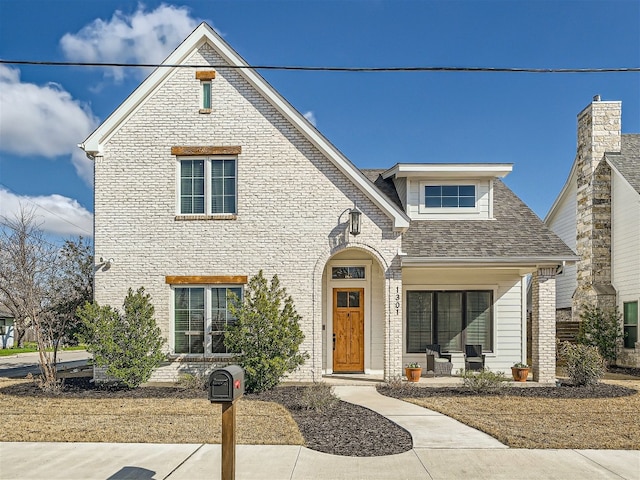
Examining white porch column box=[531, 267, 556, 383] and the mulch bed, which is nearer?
the mulch bed

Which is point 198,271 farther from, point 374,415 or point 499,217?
point 499,217

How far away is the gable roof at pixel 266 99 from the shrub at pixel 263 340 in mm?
3514

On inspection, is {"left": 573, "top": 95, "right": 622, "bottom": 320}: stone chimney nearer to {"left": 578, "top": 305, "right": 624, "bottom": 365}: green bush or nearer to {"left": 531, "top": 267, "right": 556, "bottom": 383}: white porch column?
{"left": 578, "top": 305, "right": 624, "bottom": 365}: green bush

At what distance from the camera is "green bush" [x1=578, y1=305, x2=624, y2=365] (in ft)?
58.4

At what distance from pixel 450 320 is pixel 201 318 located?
719cm

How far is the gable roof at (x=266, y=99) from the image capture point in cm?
1334

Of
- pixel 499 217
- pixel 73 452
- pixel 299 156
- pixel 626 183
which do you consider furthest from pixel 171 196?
pixel 626 183

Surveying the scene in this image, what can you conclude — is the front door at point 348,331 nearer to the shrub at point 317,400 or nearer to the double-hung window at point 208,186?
the double-hung window at point 208,186

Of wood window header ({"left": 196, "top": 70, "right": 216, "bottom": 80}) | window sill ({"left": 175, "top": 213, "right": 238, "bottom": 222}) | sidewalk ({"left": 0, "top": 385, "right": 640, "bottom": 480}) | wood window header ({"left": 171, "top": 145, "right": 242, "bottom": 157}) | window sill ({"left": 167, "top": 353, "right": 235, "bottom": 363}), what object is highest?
wood window header ({"left": 196, "top": 70, "right": 216, "bottom": 80})

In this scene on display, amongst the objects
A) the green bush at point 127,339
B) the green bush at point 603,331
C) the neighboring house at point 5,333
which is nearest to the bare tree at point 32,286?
the green bush at point 127,339

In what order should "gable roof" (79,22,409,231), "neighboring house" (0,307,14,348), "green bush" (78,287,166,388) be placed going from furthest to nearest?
"neighboring house" (0,307,14,348) < "gable roof" (79,22,409,231) < "green bush" (78,287,166,388)

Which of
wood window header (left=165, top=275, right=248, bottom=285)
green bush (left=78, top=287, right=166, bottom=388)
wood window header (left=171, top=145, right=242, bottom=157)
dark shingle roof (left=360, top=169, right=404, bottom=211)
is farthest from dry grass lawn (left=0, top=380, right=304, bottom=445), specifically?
dark shingle roof (left=360, top=169, right=404, bottom=211)

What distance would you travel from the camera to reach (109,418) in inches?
375

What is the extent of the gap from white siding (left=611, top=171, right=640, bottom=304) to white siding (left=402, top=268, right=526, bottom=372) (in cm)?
472
